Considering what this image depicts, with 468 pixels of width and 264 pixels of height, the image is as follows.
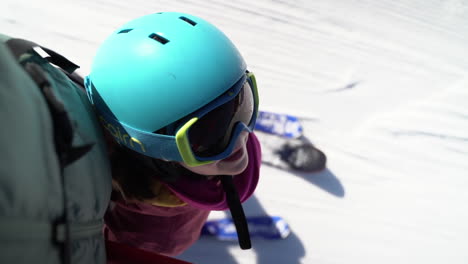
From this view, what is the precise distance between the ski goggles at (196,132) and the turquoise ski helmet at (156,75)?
0.04 feet

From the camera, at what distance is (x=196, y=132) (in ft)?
1.75

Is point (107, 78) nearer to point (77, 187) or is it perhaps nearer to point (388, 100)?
point (77, 187)

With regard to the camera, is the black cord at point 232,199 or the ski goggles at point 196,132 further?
the black cord at point 232,199

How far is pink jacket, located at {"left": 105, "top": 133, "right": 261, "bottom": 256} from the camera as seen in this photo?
2.05ft

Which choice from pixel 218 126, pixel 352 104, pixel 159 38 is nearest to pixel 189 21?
pixel 159 38

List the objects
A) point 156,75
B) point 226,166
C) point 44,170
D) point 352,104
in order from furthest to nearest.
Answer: point 352,104 → point 226,166 → point 156,75 → point 44,170

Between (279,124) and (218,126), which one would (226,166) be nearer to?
(218,126)

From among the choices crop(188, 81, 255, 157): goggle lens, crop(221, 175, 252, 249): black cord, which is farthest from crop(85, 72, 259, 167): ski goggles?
crop(221, 175, 252, 249): black cord

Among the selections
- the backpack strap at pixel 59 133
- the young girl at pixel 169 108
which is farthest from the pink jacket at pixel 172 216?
the backpack strap at pixel 59 133

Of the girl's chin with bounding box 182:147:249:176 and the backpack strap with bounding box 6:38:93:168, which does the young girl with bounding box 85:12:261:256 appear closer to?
the girl's chin with bounding box 182:147:249:176

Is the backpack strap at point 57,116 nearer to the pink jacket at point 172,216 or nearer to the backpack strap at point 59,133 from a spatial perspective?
the backpack strap at point 59,133

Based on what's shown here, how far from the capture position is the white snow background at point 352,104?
3.20 feet

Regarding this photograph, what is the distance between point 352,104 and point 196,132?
2.98 feet

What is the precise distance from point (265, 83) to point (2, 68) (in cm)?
107
